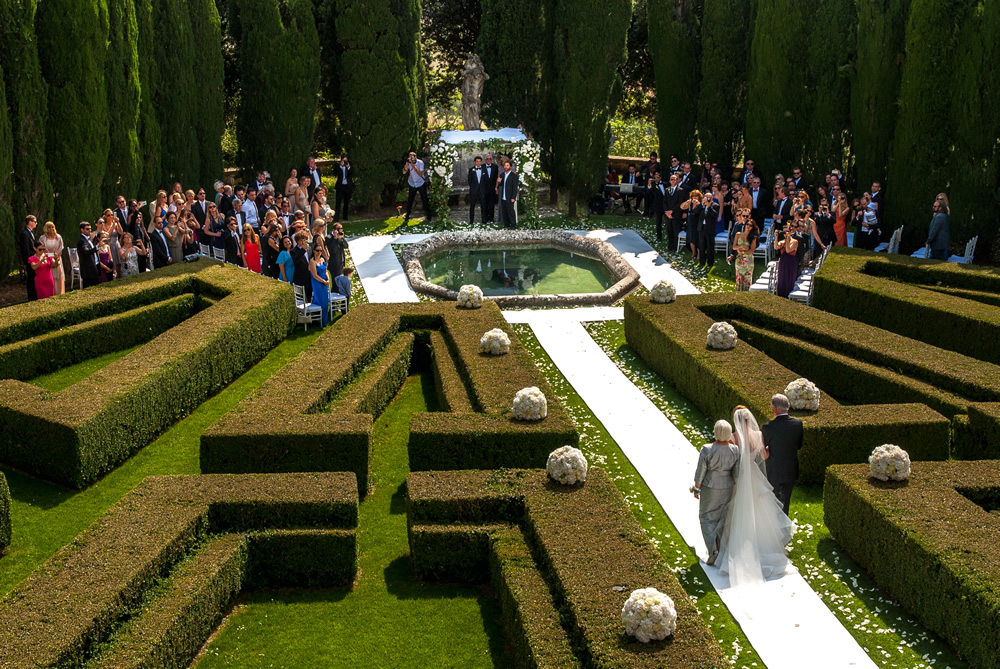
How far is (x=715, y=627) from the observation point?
28.0 ft

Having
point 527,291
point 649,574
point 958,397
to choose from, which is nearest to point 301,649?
point 649,574

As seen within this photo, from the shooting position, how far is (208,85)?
25234mm

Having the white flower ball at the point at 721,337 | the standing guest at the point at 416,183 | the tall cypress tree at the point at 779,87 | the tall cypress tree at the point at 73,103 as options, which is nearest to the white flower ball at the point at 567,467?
the white flower ball at the point at 721,337

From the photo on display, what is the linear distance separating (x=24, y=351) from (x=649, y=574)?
31.5 ft

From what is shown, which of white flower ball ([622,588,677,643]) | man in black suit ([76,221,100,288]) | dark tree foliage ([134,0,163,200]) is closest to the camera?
white flower ball ([622,588,677,643])

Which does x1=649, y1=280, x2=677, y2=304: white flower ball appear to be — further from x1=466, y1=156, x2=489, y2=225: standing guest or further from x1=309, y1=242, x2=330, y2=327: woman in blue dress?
x1=466, y1=156, x2=489, y2=225: standing guest

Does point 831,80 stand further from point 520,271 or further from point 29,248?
point 29,248

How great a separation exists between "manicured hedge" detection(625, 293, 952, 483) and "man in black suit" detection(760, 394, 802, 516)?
4.17ft

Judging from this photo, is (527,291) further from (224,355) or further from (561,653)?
(561,653)

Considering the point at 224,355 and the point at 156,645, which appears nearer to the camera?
the point at 156,645

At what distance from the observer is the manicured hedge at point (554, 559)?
728cm

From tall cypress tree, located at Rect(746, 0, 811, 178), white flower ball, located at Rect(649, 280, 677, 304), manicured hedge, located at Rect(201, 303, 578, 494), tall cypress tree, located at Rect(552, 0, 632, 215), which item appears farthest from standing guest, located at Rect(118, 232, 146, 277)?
tall cypress tree, located at Rect(746, 0, 811, 178)

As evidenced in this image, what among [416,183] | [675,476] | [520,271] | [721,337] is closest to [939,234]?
[721,337]

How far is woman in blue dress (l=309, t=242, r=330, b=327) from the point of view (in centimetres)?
1705
